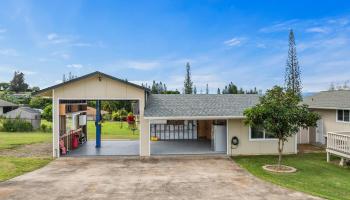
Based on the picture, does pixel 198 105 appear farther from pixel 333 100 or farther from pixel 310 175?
pixel 333 100

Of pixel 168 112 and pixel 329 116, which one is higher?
pixel 168 112

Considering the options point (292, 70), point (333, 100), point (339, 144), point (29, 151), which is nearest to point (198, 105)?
point (339, 144)

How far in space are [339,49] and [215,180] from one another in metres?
27.0

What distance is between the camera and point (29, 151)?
18391 mm

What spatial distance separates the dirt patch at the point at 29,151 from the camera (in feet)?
56.6

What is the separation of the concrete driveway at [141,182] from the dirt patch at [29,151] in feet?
8.48

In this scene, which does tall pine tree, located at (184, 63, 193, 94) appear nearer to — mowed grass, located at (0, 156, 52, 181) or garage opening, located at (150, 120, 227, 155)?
garage opening, located at (150, 120, 227, 155)

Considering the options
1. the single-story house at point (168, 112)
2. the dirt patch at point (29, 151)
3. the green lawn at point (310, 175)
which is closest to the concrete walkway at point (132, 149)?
the single-story house at point (168, 112)

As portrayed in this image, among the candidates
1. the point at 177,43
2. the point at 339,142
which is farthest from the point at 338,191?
the point at 177,43

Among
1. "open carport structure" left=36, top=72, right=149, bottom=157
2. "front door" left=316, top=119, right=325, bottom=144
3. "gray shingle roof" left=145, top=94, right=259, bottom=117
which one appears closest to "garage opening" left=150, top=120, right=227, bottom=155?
"gray shingle roof" left=145, top=94, right=259, bottom=117

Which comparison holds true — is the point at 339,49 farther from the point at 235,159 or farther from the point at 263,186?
the point at 263,186

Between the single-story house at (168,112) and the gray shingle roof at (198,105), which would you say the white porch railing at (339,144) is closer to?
the single-story house at (168,112)

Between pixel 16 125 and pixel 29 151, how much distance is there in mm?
14256

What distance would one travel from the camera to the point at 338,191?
10414 mm
